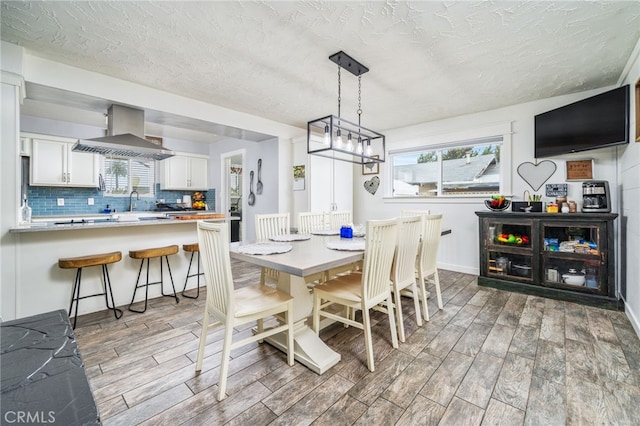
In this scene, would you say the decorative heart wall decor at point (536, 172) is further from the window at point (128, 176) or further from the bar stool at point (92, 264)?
the window at point (128, 176)

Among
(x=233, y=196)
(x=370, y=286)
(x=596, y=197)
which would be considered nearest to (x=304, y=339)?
(x=370, y=286)

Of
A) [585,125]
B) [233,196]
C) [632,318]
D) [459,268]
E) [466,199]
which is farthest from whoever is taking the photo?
[233,196]

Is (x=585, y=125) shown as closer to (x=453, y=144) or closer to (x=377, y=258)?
(x=453, y=144)

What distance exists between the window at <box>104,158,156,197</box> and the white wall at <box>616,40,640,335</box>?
6.19 m

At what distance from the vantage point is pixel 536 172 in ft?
11.6

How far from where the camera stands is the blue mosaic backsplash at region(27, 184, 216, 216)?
434 cm

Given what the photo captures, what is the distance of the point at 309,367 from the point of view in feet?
5.91

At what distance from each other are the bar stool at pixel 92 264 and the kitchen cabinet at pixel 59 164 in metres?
2.50

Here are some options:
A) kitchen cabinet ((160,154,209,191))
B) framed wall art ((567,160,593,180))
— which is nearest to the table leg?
framed wall art ((567,160,593,180))

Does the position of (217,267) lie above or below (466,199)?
below

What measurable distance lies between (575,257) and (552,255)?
19 cm

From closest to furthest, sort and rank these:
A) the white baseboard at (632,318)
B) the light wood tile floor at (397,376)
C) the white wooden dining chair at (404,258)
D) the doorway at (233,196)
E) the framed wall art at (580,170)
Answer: the light wood tile floor at (397,376) → the white wooden dining chair at (404,258) → the white baseboard at (632,318) → the framed wall art at (580,170) → the doorway at (233,196)

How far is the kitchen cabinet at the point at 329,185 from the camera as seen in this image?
4359 millimetres

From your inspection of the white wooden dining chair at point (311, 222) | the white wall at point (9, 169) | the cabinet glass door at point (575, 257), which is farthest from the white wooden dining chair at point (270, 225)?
the cabinet glass door at point (575, 257)
